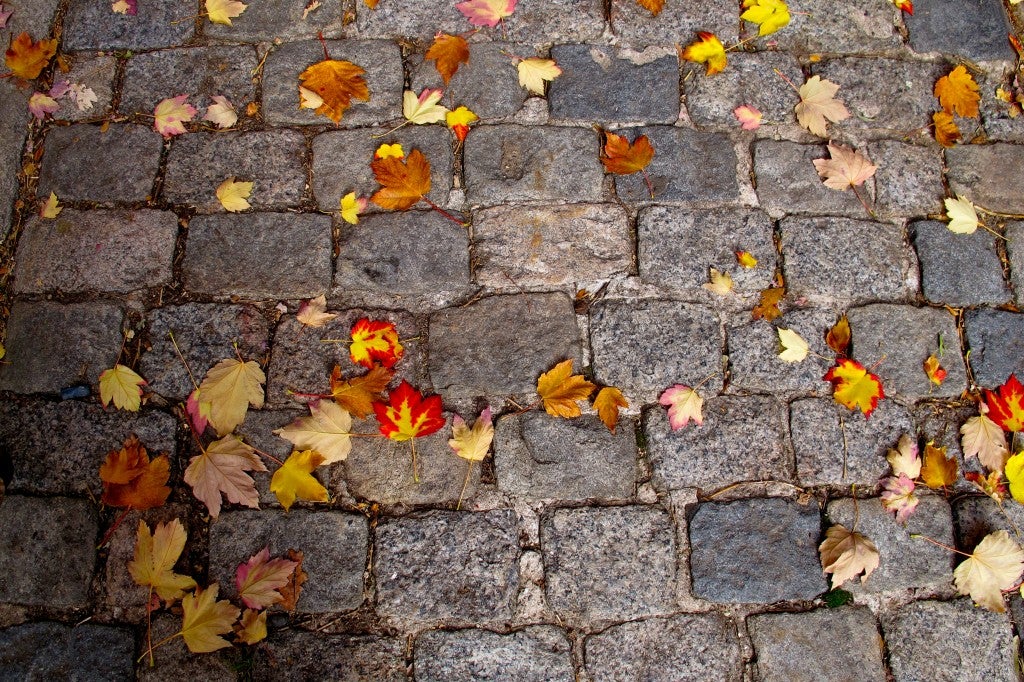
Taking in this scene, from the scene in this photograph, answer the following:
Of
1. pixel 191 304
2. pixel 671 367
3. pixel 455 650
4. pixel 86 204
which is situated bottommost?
pixel 455 650

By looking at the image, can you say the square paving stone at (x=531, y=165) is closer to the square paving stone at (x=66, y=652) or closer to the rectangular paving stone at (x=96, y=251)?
the rectangular paving stone at (x=96, y=251)

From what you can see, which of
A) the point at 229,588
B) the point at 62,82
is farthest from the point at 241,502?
the point at 62,82

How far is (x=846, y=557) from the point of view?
201 centimetres

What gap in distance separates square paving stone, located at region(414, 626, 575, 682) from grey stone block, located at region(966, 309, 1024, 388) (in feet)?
5.36

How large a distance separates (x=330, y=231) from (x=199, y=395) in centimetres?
68

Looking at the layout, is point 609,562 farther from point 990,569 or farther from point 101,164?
point 101,164

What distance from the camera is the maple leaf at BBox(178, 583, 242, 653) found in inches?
74.3

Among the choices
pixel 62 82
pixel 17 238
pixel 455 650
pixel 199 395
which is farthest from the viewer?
pixel 62 82

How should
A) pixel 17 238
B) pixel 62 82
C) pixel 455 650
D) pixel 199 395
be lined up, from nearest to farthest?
pixel 455 650 → pixel 199 395 → pixel 17 238 → pixel 62 82

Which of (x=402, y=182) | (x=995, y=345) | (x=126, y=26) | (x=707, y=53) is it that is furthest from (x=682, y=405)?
(x=126, y=26)

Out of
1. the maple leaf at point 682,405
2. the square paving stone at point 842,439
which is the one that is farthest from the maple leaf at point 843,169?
the maple leaf at point 682,405

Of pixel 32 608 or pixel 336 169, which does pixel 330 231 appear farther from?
pixel 32 608

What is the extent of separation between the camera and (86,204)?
92.0 inches

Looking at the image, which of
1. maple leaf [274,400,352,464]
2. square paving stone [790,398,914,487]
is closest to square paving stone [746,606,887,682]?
square paving stone [790,398,914,487]
